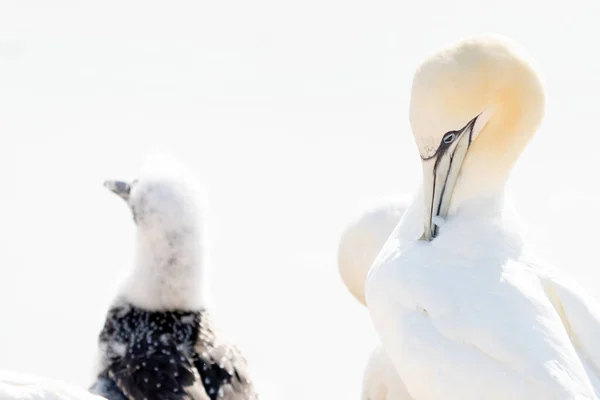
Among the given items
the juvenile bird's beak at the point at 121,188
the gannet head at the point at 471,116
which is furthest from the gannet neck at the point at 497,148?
the juvenile bird's beak at the point at 121,188

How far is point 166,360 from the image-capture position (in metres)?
7.09

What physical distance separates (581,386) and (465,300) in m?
0.56

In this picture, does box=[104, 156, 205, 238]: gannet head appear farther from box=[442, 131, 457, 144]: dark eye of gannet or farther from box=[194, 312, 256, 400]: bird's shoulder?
box=[442, 131, 457, 144]: dark eye of gannet

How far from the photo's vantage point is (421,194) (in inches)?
218

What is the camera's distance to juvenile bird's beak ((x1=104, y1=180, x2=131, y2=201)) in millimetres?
8117

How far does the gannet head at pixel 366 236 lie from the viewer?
711 centimetres

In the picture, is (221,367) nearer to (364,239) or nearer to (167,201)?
(364,239)

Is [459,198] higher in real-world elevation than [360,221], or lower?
higher

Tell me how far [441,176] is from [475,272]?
467 millimetres

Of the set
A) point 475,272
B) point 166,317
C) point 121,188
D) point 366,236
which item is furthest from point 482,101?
point 121,188

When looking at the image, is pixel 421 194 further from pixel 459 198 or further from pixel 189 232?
pixel 189 232

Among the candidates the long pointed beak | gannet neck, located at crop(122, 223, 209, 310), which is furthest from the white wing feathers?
gannet neck, located at crop(122, 223, 209, 310)

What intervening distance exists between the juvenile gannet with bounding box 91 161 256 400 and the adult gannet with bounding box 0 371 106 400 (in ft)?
7.08

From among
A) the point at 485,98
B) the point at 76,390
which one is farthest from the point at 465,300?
the point at 76,390
